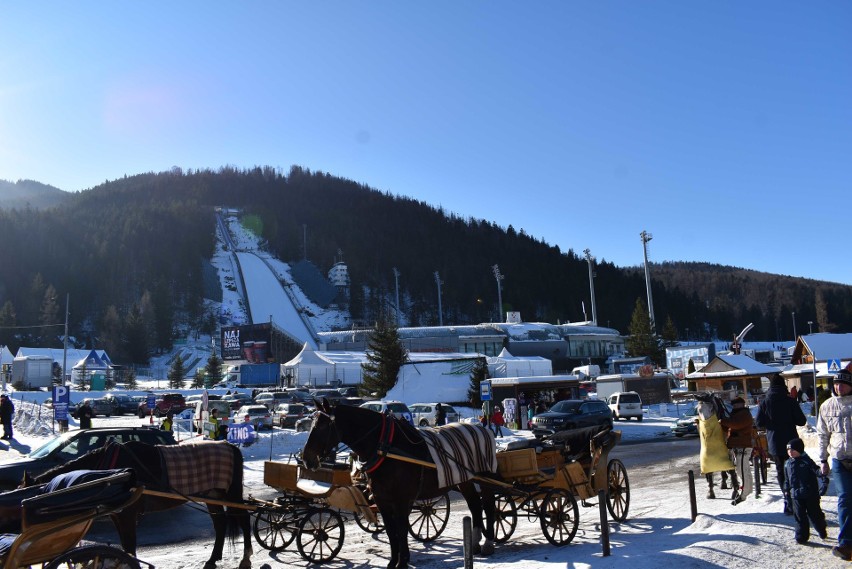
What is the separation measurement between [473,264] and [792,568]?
167744 millimetres

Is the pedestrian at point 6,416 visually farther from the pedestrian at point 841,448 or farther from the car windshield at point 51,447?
the pedestrian at point 841,448

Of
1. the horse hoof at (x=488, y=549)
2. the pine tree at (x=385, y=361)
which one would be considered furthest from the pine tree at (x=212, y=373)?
the horse hoof at (x=488, y=549)

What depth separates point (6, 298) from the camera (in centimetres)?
11700

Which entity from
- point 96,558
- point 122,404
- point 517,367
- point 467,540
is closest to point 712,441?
point 467,540

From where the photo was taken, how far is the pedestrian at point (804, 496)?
7320mm

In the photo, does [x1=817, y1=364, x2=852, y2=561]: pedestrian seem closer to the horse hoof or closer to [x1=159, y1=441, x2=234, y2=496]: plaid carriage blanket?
the horse hoof

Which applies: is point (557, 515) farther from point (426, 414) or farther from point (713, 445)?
point (426, 414)

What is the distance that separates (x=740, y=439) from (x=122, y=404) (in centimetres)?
3912

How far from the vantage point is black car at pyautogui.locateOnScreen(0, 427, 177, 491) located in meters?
11.0

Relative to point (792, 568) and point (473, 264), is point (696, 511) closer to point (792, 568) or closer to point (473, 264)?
point (792, 568)

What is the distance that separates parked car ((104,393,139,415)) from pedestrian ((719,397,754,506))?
37817mm

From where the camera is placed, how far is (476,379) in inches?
1428

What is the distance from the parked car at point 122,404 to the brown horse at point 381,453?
122 feet

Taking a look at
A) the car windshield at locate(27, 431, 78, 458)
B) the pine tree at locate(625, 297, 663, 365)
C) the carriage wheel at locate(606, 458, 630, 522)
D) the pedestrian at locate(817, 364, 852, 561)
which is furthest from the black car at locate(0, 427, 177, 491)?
the pine tree at locate(625, 297, 663, 365)
